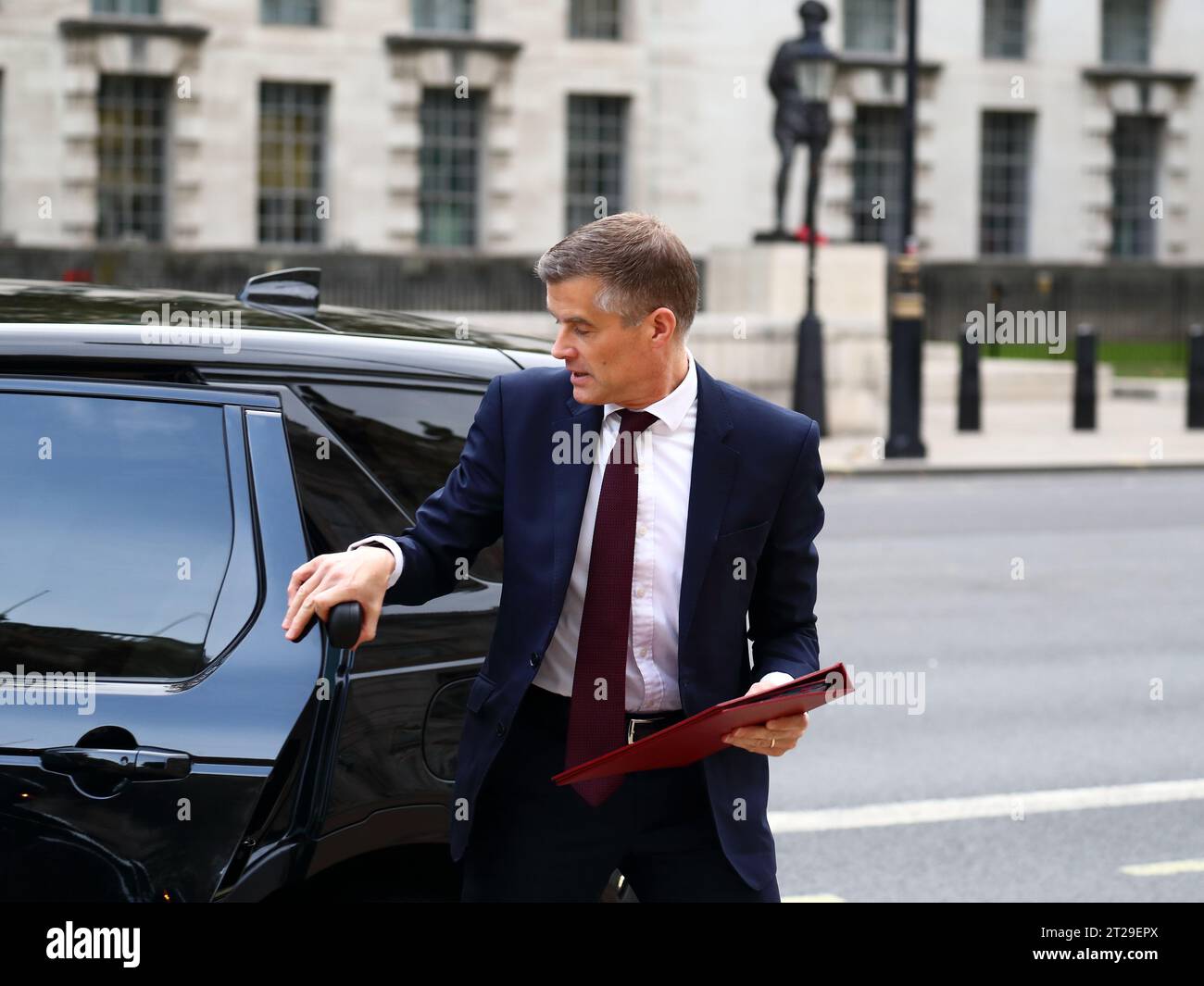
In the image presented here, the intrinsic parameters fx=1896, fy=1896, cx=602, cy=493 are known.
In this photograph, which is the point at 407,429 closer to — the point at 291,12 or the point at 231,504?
the point at 231,504

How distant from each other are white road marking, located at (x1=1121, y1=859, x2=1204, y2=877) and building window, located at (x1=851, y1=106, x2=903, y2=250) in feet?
111

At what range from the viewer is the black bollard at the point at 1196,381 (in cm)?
2239

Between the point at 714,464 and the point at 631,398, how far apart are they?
178 millimetres

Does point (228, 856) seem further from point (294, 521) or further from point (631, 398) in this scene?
point (631, 398)

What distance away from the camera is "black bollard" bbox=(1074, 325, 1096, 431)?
2252 cm

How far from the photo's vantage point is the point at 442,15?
117ft

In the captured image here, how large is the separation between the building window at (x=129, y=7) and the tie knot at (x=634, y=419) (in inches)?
1273

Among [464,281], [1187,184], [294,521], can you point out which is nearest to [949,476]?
[294,521]

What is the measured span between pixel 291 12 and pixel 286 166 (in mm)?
2764

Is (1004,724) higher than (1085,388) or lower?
lower

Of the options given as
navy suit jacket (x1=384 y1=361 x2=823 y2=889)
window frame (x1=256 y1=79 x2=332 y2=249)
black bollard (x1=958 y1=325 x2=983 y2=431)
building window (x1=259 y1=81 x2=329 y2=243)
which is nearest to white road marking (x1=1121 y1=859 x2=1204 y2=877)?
navy suit jacket (x1=384 y1=361 x2=823 y2=889)

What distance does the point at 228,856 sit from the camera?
3.21 m

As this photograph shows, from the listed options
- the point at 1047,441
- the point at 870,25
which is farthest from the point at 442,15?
the point at 1047,441
